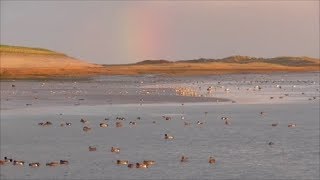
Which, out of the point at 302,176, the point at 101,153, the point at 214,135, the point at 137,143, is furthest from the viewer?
the point at 214,135

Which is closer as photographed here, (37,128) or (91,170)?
(91,170)

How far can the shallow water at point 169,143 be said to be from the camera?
21594 mm

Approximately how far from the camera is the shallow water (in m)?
21.6

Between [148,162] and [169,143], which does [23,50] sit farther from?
[148,162]

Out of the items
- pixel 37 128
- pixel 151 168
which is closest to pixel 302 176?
pixel 151 168

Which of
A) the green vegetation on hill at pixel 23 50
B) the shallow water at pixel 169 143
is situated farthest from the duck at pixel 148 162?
the green vegetation on hill at pixel 23 50

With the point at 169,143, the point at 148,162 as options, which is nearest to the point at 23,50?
the point at 169,143

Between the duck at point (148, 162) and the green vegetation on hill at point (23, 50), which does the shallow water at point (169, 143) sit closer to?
the duck at point (148, 162)

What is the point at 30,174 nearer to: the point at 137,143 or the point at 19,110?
the point at 137,143

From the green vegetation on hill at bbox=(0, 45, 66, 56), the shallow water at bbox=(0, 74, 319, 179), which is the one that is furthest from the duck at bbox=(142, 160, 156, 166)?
the green vegetation on hill at bbox=(0, 45, 66, 56)

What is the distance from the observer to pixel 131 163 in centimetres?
2316

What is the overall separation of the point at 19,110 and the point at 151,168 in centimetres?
2590

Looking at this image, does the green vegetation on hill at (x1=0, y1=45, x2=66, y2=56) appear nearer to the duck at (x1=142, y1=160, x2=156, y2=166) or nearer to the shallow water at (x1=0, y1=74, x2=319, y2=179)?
the shallow water at (x1=0, y1=74, x2=319, y2=179)

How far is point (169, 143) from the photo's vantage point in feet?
92.5
